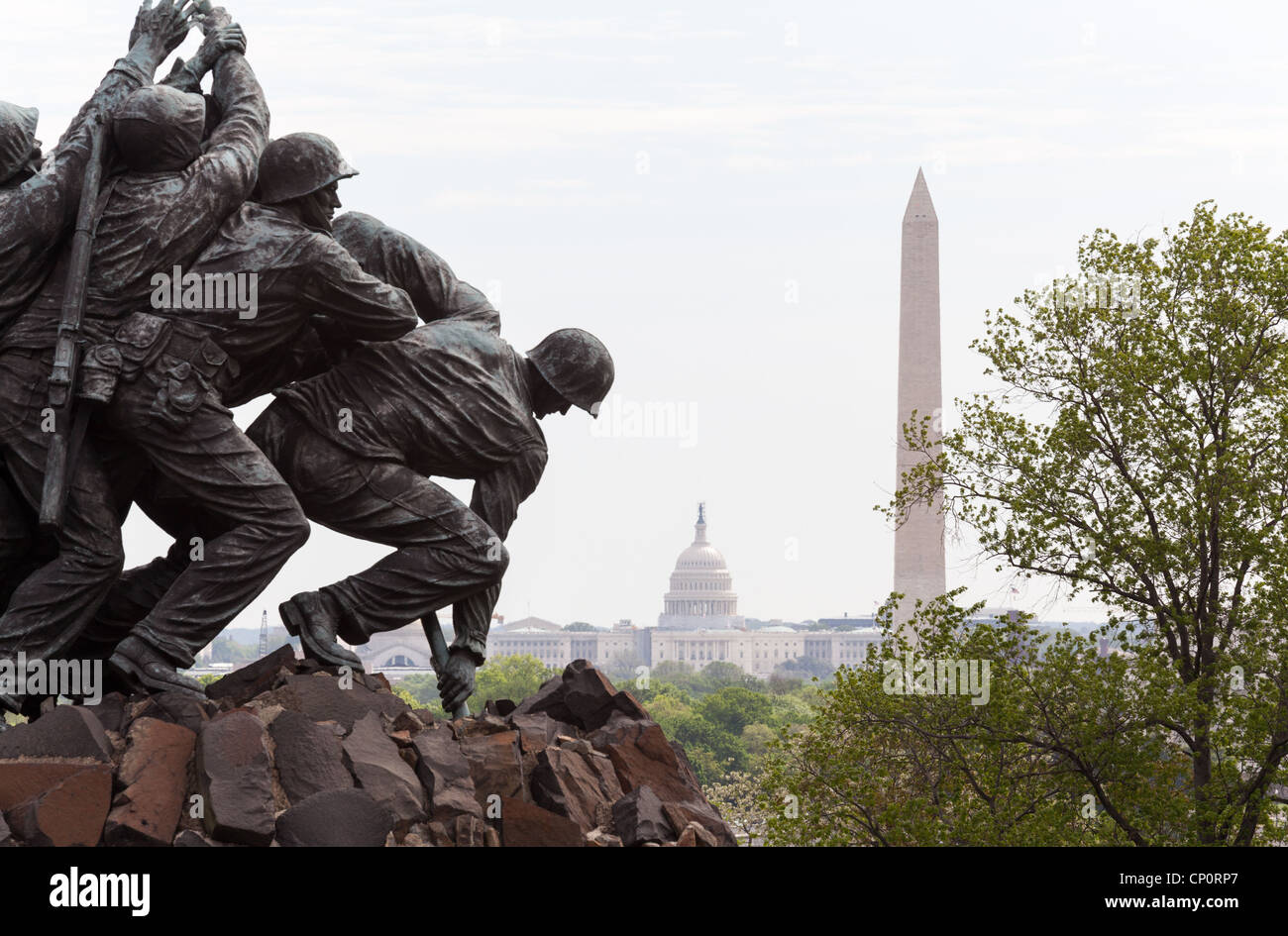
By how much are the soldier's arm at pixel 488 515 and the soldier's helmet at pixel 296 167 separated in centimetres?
159

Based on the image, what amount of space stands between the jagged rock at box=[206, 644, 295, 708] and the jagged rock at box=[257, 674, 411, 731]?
0.36 feet

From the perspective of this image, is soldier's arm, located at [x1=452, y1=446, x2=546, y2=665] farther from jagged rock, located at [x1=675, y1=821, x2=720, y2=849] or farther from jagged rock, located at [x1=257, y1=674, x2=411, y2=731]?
jagged rock, located at [x1=675, y1=821, x2=720, y2=849]

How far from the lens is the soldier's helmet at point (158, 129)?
6809mm

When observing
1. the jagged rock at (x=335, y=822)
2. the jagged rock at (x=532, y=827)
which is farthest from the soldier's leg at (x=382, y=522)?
the jagged rock at (x=335, y=822)

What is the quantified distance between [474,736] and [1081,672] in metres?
7.64

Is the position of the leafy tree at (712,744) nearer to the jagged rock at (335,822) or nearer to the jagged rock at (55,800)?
the jagged rock at (335,822)

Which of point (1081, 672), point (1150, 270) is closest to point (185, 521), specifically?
point (1081, 672)

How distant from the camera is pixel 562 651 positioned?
4341 inches

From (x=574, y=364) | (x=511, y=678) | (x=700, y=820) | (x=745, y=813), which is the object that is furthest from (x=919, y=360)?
(x=700, y=820)

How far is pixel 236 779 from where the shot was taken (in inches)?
228

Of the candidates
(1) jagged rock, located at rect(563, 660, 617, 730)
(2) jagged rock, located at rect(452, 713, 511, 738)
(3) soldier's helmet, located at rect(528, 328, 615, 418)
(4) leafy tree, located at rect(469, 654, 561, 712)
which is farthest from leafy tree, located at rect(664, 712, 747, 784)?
(2) jagged rock, located at rect(452, 713, 511, 738)

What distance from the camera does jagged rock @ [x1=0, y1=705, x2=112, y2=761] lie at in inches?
234

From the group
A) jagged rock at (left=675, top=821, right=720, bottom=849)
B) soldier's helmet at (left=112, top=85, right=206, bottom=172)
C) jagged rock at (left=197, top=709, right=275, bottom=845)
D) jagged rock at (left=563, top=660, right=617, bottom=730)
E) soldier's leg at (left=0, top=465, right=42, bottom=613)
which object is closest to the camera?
jagged rock at (left=197, top=709, right=275, bottom=845)
